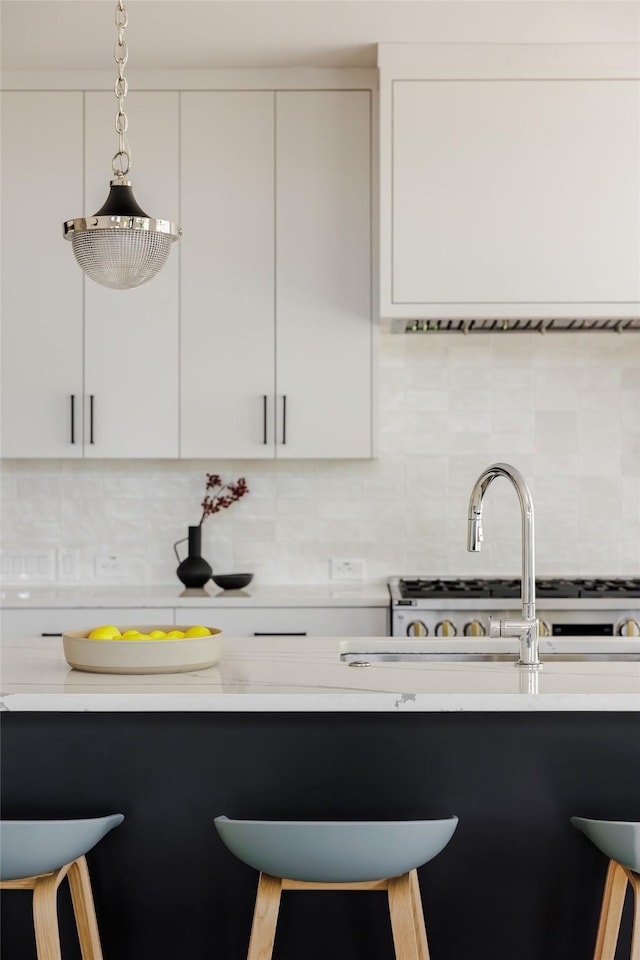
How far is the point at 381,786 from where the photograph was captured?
6.00 feet

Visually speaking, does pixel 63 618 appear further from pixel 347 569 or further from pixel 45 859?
pixel 45 859

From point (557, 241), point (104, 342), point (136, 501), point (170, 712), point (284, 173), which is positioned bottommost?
point (170, 712)

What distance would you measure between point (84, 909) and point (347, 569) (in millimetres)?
2245

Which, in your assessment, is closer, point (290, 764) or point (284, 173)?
point (290, 764)

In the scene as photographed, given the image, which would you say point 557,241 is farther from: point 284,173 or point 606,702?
point 606,702

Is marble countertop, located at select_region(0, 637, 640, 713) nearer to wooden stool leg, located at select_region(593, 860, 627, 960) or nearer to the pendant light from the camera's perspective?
wooden stool leg, located at select_region(593, 860, 627, 960)

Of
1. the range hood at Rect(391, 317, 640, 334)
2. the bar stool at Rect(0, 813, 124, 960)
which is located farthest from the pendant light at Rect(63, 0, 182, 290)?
the range hood at Rect(391, 317, 640, 334)

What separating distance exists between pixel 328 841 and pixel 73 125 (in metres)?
2.96

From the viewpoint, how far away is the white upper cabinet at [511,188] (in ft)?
11.2

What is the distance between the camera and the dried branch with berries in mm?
3789

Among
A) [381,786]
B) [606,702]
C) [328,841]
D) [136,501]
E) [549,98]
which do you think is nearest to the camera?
[328,841]

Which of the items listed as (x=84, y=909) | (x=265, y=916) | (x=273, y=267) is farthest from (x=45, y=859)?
(x=273, y=267)

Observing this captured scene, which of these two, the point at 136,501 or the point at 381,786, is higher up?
the point at 136,501

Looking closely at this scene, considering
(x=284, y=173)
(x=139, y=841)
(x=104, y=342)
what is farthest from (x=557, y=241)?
(x=139, y=841)
